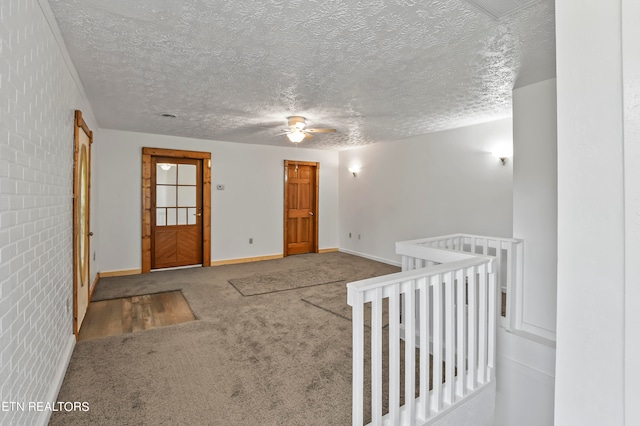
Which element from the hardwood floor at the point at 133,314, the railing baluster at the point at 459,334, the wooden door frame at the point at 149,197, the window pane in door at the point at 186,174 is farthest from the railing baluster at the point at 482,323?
the window pane in door at the point at 186,174

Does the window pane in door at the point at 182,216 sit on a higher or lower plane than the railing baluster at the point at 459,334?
higher

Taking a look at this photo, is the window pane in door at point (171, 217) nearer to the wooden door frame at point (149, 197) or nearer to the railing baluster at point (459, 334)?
the wooden door frame at point (149, 197)

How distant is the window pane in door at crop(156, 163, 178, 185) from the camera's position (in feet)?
18.0

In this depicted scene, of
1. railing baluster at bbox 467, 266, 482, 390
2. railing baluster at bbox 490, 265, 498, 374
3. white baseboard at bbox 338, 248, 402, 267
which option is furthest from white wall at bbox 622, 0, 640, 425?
white baseboard at bbox 338, 248, 402, 267

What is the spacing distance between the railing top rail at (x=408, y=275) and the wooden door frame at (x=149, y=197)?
4.80 m

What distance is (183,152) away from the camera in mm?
5555

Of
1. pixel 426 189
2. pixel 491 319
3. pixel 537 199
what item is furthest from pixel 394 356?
pixel 426 189

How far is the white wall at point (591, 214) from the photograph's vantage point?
0.66 m

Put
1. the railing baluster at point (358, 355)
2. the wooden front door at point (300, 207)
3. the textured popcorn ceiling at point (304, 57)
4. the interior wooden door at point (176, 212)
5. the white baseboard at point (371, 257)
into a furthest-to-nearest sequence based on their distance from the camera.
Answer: the wooden front door at point (300, 207) → the white baseboard at point (371, 257) → the interior wooden door at point (176, 212) → the textured popcorn ceiling at point (304, 57) → the railing baluster at point (358, 355)

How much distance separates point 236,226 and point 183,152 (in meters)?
1.66

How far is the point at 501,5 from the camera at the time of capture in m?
1.77

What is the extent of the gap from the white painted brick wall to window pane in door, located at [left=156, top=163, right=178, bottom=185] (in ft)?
10.4

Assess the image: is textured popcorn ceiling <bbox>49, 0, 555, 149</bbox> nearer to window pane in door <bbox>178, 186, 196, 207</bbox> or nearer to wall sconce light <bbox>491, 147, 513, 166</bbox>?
wall sconce light <bbox>491, 147, 513, 166</bbox>

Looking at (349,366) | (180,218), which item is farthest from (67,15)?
(180,218)
